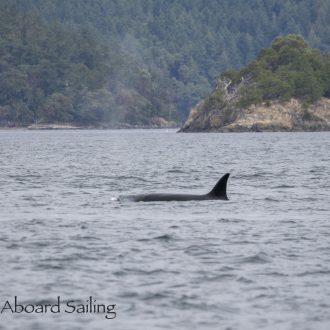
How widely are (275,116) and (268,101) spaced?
2909 millimetres

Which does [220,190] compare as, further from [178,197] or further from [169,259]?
[169,259]

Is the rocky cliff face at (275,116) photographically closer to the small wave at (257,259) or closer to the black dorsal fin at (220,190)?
the black dorsal fin at (220,190)

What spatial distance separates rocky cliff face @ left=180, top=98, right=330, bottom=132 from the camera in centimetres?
17775

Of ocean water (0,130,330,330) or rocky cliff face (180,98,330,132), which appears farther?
rocky cliff face (180,98,330,132)

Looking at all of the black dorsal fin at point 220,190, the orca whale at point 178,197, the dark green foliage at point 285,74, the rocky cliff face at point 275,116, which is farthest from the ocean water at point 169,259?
the dark green foliage at point 285,74

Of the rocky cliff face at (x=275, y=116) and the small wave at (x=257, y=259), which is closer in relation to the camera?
the small wave at (x=257, y=259)

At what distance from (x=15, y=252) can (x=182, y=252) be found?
4.26 m

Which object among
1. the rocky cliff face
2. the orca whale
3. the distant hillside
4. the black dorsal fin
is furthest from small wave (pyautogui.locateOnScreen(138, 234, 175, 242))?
the rocky cliff face

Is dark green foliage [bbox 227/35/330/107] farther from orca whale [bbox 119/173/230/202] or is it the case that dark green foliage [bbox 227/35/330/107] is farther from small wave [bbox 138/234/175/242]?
small wave [bbox 138/234/175/242]

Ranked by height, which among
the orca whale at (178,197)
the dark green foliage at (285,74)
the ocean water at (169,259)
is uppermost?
the dark green foliage at (285,74)

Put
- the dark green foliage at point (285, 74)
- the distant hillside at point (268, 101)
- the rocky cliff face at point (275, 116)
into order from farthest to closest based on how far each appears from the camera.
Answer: the dark green foliage at point (285, 74) < the distant hillside at point (268, 101) < the rocky cliff face at point (275, 116)

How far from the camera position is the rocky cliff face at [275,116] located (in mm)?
177750

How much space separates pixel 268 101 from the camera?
17825cm

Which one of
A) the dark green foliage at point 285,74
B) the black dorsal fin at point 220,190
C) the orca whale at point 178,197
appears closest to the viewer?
the orca whale at point 178,197
